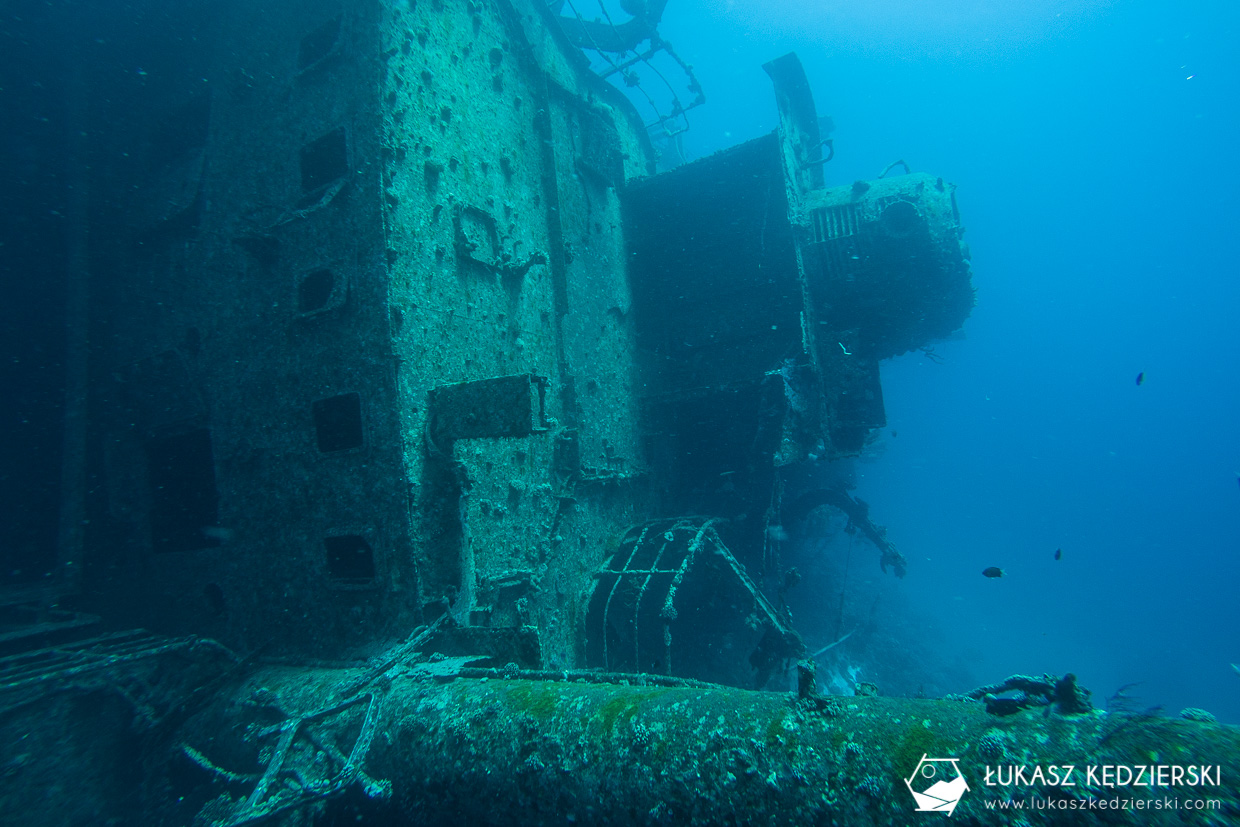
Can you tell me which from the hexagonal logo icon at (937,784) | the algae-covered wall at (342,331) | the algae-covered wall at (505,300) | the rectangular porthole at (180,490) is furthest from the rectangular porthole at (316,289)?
the hexagonal logo icon at (937,784)

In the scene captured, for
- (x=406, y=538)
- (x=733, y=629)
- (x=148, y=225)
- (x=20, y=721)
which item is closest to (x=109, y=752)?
(x=20, y=721)

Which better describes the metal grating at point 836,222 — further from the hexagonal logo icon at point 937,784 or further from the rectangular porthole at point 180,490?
the rectangular porthole at point 180,490

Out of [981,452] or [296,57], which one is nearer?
[296,57]

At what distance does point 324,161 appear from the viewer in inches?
171

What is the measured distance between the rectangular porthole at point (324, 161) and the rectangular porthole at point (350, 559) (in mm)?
2730

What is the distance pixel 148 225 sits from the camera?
5453mm

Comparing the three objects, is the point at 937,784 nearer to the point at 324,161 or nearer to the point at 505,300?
the point at 505,300

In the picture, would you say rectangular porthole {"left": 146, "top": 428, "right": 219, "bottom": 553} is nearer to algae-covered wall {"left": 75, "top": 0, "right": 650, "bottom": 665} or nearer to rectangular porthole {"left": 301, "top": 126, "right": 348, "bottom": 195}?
algae-covered wall {"left": 75, "top": 0, "right": 650, "bottom": 665}

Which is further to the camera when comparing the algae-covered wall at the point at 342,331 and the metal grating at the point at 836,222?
the metal grating at the point at 836,222

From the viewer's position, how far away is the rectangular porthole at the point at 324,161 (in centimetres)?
422

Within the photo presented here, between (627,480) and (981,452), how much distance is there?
156 meters

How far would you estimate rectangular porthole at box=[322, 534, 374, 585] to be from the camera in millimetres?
3854

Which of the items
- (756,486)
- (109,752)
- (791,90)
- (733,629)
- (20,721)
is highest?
(791,90)

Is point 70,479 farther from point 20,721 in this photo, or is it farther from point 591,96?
point 591,96
